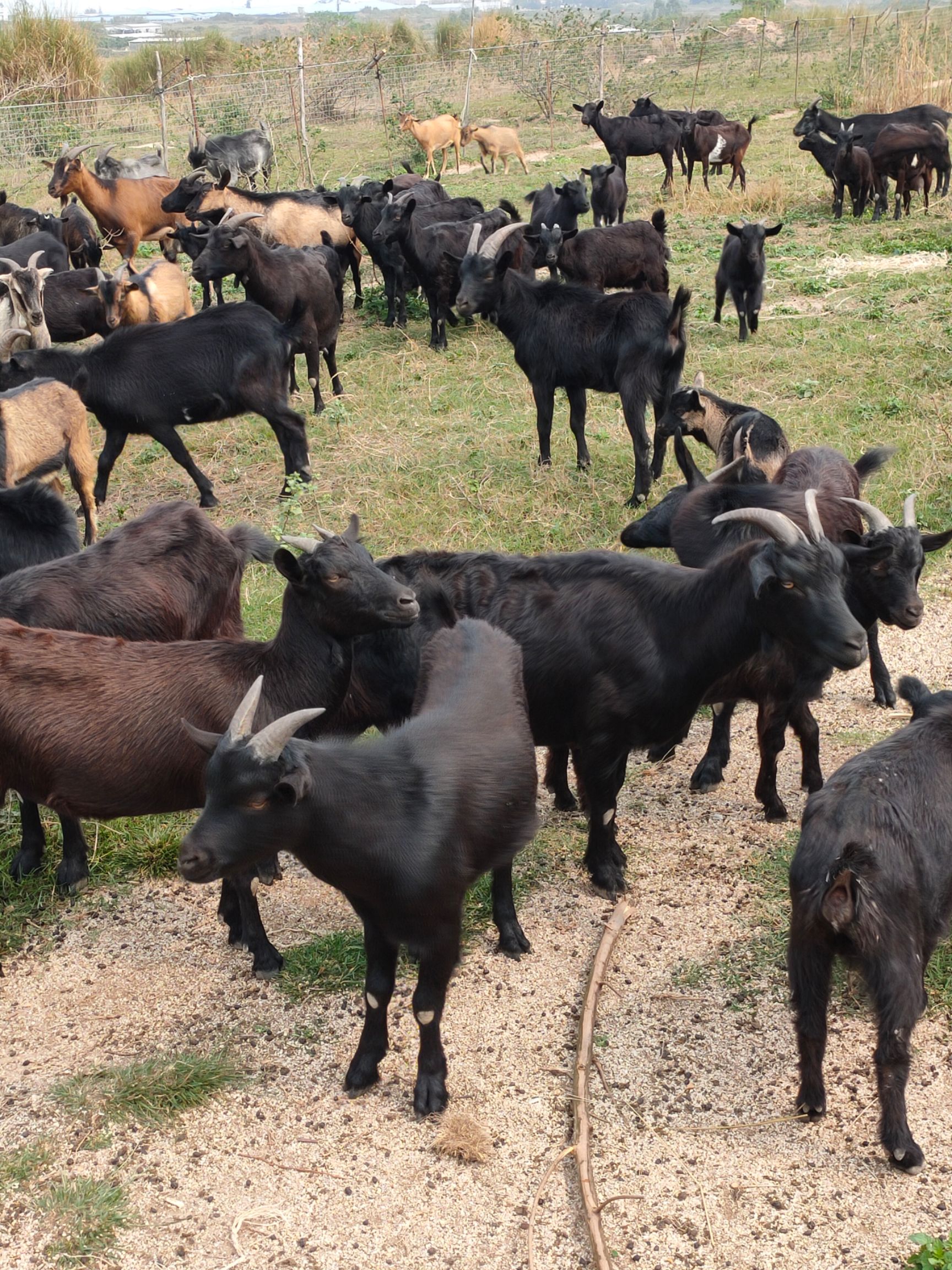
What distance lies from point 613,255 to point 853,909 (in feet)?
34.8

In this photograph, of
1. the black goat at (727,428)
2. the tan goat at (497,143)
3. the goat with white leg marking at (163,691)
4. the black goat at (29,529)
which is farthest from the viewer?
the tan goat at (497,143)

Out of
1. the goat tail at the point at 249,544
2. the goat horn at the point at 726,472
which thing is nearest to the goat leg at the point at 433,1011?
the goat tail at the point at 249,544

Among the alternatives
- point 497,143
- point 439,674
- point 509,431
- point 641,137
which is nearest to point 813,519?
point 439,674

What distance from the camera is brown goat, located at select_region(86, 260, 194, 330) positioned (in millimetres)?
11609

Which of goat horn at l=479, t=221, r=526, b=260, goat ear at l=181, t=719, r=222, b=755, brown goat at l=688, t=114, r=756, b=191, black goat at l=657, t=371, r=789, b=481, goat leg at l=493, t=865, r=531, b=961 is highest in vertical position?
brown goat at l=688, t=114, r=756, b=191

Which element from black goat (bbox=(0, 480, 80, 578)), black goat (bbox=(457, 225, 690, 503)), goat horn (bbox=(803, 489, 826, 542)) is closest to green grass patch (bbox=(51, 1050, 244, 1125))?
goat horn (bbox=(803, 489, 826, 542))

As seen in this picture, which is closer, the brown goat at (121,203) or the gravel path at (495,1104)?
the gravel path at (495,1104)

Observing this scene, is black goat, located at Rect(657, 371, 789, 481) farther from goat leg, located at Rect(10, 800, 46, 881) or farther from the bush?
the bush

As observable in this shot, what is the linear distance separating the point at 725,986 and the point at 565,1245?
1.25m

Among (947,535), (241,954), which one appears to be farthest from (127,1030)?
(947,535)

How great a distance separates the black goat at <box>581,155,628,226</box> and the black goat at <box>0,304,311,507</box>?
29.7ft

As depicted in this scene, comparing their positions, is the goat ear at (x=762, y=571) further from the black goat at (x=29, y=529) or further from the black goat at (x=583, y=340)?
the black goat at (x=583, y=340)

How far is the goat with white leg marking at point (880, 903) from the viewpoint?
3.44 metres

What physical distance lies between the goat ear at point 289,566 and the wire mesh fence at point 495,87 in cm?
1789
